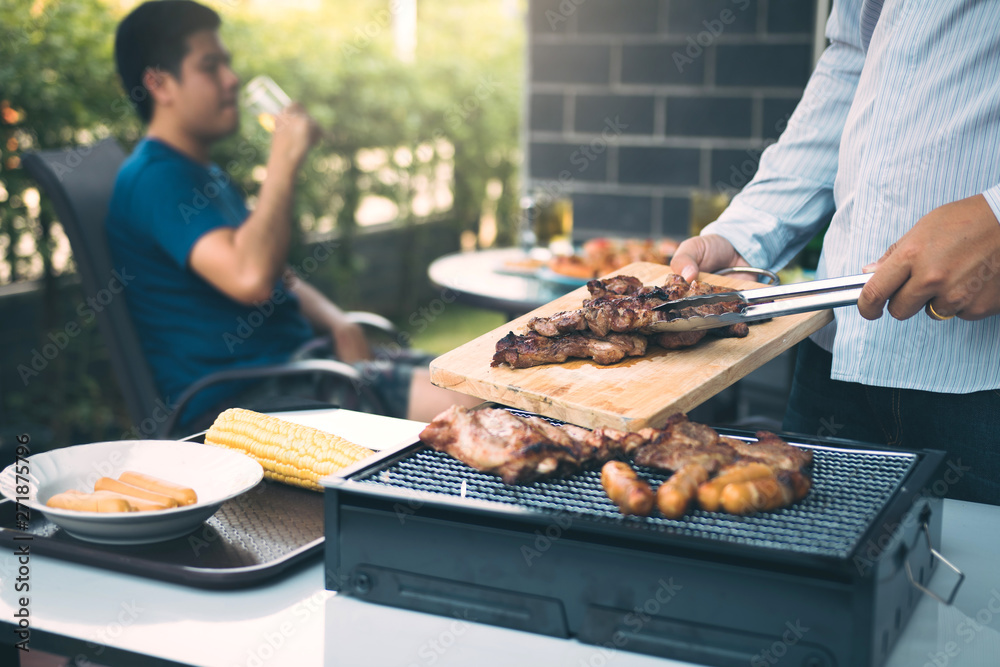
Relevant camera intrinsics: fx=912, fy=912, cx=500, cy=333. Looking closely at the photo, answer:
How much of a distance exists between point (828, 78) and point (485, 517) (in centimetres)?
143

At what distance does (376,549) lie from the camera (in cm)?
118

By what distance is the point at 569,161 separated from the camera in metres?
4.80

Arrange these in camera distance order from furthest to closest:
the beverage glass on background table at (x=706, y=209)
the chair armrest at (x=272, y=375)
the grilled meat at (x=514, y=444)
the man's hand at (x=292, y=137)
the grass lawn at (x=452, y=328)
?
the grass lawn at (x=452, y=328)
the beverage glass on background table at (x=706, y=209)
the man's hand at (x=292, y=137)
the chair armrest at (x=272, y=375)
the grilled meat at (x=514, y=444)

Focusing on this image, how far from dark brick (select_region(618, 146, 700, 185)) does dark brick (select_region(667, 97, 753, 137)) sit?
11cm

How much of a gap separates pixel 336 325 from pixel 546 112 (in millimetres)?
1881

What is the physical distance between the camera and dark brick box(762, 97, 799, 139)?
14.3 feet

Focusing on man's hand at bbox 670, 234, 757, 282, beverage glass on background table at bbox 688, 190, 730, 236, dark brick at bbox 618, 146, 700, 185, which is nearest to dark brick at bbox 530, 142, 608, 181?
dark brick at bbox 618, 146, 700, 185

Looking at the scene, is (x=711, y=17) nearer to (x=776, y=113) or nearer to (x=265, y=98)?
(x=776, y=113)

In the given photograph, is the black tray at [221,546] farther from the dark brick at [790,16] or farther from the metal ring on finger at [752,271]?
the dark brick at [790,16]

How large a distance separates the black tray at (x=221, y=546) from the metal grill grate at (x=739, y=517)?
206 millimetres

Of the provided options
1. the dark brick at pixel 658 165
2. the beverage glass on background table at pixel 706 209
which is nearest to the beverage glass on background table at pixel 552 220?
the beverage glass on background table at pixel 706 209

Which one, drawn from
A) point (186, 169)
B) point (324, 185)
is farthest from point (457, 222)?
point (186, 169)

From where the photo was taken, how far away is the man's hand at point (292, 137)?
3.30 m

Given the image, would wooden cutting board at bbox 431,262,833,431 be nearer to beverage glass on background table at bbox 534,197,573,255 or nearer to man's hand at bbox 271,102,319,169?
man's hand at bbox 271,102,319,169
